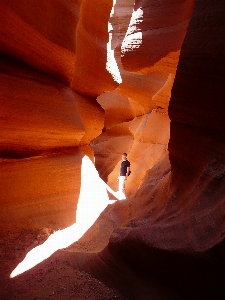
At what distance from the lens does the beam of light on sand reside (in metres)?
3.37

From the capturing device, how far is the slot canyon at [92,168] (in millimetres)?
2688

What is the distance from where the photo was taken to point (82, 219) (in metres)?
5.11

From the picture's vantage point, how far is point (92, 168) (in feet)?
20.0

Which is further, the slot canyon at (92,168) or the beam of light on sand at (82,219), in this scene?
the beam of light on sand at (82,219)

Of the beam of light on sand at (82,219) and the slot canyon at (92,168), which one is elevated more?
the slot canyon at (92,168)

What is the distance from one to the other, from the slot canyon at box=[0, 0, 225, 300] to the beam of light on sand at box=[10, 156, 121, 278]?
0.03 metres

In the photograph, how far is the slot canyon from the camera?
269cm

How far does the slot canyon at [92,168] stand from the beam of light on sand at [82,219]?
3 centimetres

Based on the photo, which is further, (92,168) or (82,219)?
(92,168)

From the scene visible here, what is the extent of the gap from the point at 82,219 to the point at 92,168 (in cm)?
135

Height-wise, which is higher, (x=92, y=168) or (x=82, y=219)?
(x=92, y=168)

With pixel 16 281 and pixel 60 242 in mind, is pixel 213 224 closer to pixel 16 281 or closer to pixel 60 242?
pixel 16 281

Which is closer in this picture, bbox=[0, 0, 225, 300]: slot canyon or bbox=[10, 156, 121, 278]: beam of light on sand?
bbox=[0, 0, 225, 300]: slot canyon

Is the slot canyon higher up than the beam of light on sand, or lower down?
higher up
